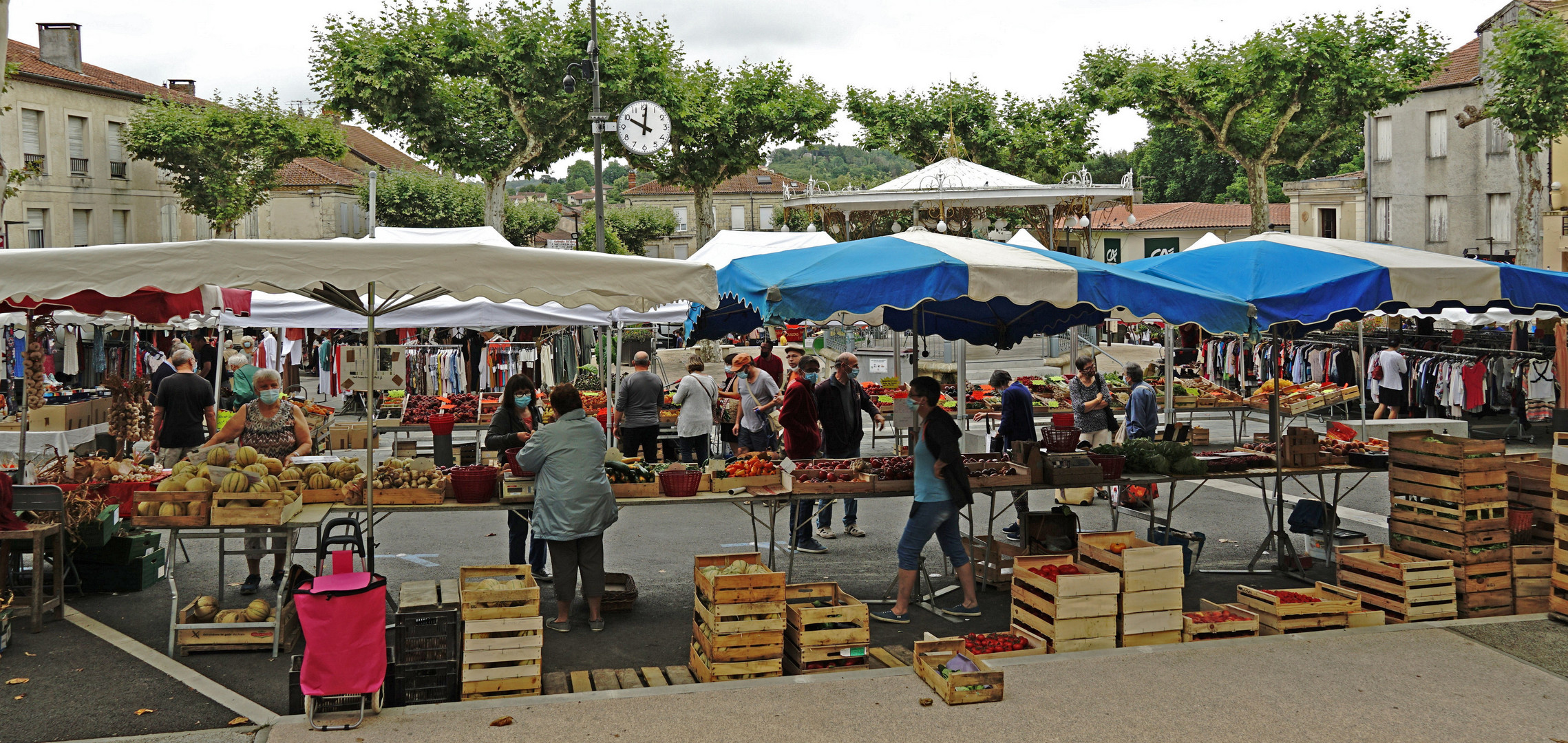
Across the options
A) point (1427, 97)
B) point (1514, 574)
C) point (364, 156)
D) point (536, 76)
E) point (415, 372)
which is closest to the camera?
point (1514, 574)

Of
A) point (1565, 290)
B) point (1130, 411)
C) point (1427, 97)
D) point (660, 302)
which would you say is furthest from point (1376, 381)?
point (1427, 97)

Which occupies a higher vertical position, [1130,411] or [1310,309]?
[1310,309]

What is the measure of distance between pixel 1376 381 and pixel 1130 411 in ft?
31.4

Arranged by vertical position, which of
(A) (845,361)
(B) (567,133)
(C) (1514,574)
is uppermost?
(B) (567,133)

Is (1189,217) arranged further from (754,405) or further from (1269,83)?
(754,405)

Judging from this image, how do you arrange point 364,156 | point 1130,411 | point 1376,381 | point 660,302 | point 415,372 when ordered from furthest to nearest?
point 364,156 → point 415,372 → point 1376,381 → point 1130,411 → point 660,302

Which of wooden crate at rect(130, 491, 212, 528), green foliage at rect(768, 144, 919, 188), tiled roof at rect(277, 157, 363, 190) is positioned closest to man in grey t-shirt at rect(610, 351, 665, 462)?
wooden crate at rect(130, 491, 212, 528)

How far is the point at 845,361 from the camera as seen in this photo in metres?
11.0

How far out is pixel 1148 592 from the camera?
6926 mm

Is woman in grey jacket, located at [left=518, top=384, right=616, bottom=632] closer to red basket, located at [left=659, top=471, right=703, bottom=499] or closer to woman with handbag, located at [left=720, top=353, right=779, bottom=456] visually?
red basket, located at [left=659, top=471, right=703, bottom=499]

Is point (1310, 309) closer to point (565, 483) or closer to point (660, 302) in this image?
point (660, 302)

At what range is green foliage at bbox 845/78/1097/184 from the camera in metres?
37.8

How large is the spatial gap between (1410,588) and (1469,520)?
0.69 meters

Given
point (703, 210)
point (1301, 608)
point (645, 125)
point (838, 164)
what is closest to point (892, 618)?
point (1301, 608)
